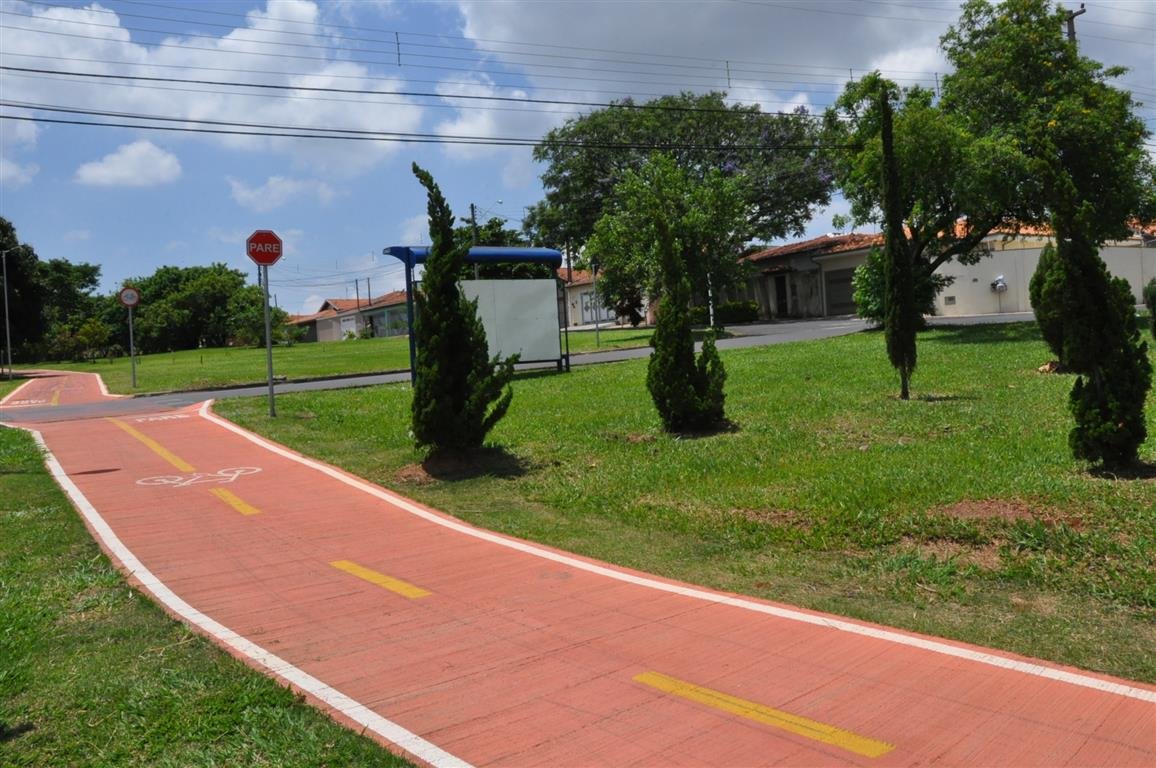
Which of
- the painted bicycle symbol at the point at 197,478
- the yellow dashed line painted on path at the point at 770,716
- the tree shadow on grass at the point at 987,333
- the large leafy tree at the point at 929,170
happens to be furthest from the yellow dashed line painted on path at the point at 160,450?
the tree shadow on grass at the point at 987,333

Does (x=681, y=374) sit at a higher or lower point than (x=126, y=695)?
higher

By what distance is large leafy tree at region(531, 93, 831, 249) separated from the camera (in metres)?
53.2

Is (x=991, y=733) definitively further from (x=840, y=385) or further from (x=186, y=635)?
(x=840, y=385)

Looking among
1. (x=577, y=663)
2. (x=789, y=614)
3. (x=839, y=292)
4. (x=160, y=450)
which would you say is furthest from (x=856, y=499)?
(x=839, y=292)

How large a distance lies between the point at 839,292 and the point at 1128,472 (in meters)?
44.1

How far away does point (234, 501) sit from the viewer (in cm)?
1023

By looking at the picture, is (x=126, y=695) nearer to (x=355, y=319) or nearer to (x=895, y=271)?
(x=895, y=271)

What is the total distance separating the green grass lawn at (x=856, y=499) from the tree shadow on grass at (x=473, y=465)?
0.07 meters

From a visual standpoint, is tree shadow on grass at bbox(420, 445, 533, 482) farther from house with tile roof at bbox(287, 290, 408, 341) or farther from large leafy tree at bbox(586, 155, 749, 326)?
house with tile roof at bbox(287, 290, 408, 341)

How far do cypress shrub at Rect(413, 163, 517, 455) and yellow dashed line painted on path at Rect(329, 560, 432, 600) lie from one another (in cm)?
371

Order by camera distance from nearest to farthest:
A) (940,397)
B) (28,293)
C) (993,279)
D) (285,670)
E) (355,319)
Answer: (285,670) → (940,397) → (993,279) → (28,293) → (355,319)

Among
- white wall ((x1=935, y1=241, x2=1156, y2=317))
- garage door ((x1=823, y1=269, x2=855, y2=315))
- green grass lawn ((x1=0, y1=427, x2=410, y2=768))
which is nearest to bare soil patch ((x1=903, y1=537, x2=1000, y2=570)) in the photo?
green grass lawn ((x1=0, y1=427, x2=410, y2=768))

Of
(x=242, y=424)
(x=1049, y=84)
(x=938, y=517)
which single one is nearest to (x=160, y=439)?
(x=242, y=424)

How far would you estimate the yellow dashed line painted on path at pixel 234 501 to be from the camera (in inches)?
383
